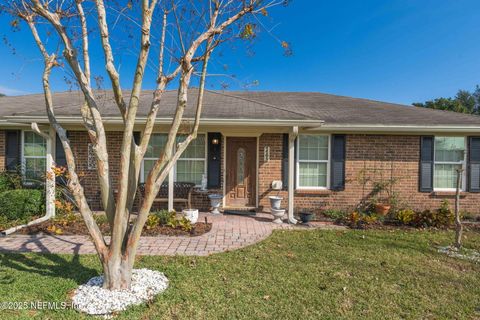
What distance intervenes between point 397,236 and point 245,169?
4400 millimetres

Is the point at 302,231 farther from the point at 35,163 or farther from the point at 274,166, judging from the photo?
the point at 35,163

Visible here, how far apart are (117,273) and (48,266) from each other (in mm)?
1750

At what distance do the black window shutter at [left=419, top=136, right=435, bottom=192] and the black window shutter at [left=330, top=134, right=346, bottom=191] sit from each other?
231cm

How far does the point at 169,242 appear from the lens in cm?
524

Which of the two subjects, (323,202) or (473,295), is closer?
(473,295)

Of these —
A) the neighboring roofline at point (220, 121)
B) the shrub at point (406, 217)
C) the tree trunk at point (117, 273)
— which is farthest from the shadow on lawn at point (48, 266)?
the shrub at point (406, 217)

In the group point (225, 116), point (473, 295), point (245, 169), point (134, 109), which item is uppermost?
point (225, 116)

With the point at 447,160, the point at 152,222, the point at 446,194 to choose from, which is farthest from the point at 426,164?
the point at 152,222

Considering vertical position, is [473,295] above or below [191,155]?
below

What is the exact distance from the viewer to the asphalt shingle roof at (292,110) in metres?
6.70

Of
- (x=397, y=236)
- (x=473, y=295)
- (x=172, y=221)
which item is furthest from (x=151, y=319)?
(x=397, y=236)

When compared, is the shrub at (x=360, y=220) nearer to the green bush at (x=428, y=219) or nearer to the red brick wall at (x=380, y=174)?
the green bush at (x=428, y=219)

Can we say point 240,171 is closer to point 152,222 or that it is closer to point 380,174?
point 152,222

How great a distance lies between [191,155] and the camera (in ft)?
26.8
